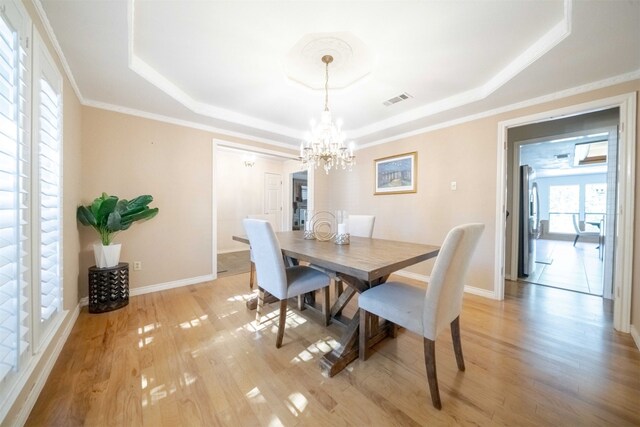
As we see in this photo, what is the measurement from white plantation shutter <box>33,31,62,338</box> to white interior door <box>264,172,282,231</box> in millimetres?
4315

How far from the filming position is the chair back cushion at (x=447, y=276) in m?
1.13

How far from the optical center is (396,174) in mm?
3602

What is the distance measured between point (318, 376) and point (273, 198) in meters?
5.08

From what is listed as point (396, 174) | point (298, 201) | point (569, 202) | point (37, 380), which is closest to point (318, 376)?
point (37, 380)

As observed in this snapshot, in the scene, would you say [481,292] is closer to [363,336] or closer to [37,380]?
[363,336]

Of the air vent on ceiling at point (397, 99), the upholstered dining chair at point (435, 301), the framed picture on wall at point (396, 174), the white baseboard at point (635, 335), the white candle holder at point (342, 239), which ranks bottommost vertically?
the white baseboard at point (635, 335)

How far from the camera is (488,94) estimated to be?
7.45ft

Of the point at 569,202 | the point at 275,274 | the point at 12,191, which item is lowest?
the point at 275,274

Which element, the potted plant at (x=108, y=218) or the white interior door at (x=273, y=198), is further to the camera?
the white interior door at (x=273, y=198)

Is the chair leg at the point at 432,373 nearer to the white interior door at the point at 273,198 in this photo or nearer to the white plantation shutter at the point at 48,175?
the white plantation shutter at the point at 48,175

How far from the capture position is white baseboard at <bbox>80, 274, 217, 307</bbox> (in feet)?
8.56

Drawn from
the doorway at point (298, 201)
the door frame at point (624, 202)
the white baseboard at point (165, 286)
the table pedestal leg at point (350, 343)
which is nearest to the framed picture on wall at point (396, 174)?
the door frame at point (624, 202)

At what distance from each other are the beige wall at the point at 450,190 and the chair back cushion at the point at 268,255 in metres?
2.40

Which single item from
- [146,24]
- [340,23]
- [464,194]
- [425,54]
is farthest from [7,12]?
[464,194]
